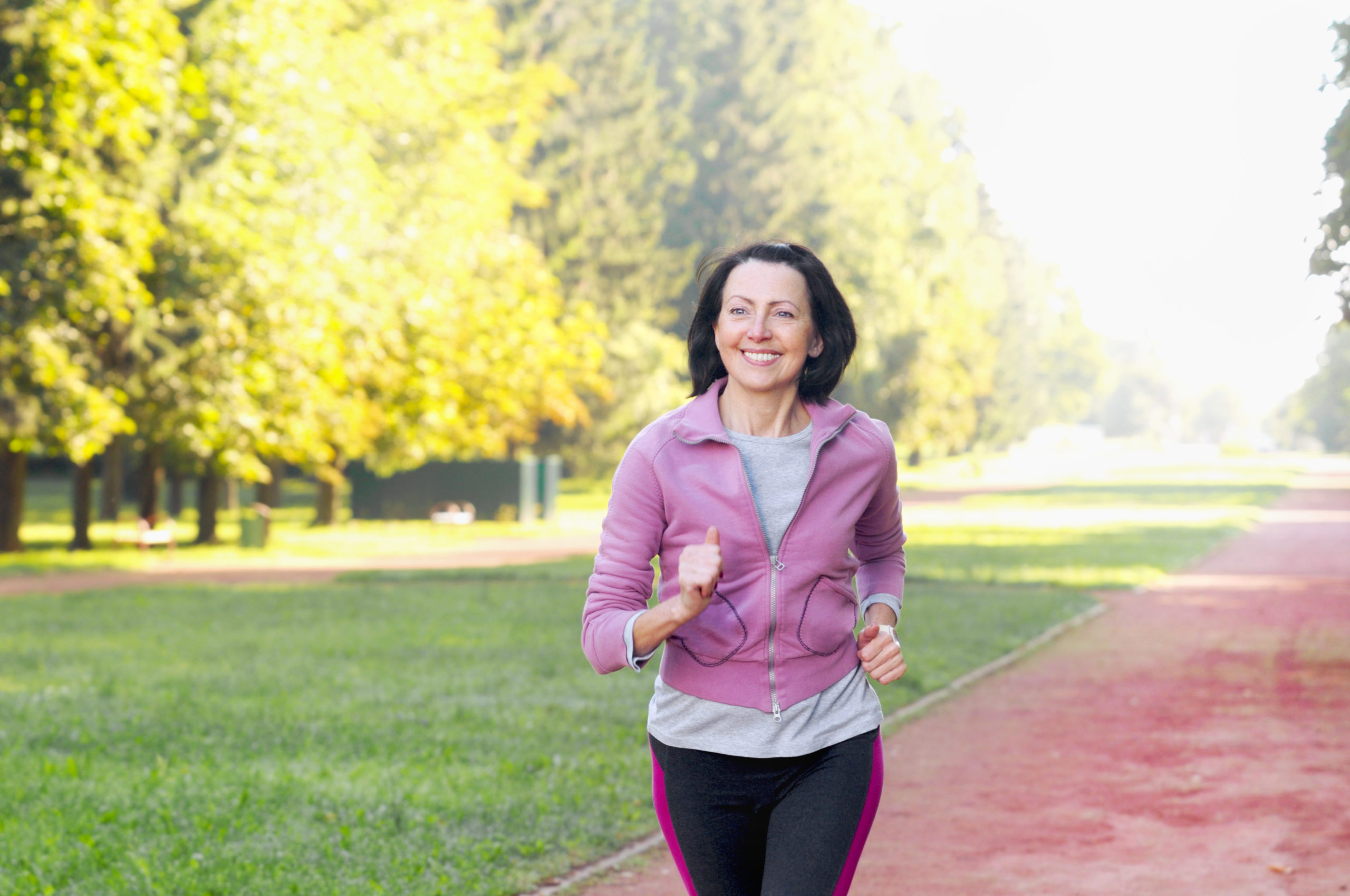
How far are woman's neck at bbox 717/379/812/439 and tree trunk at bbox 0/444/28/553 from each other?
22.0 m

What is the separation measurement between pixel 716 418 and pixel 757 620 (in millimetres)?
433

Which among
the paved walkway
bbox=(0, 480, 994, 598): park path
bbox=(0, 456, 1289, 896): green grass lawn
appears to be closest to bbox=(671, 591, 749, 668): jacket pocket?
bbox=(0, 456, 1289, 896): green grass lawn

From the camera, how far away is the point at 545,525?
3372 centimetres

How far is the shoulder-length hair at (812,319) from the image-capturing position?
337 centimetres

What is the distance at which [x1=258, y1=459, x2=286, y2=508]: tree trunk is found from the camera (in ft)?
111

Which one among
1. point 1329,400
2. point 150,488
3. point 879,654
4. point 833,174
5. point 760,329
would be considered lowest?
point 150,488

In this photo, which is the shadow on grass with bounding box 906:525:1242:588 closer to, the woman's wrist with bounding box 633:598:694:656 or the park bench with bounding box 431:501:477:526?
the park bench with bounding box 431:501:477:526

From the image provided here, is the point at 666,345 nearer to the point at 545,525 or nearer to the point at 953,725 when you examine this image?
the point at 545,525

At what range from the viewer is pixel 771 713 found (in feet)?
10.3

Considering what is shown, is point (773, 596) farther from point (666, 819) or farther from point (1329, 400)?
point (1329, 400)

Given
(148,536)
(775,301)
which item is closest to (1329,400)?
(148,536)

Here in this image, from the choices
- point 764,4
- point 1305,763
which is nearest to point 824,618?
point 1305,763

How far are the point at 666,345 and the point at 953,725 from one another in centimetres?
3427

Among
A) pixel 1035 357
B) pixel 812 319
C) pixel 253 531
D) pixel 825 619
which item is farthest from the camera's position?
pixel 1035 357
